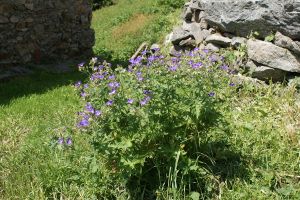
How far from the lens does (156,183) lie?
14.0ft

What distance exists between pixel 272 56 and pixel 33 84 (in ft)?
16.0

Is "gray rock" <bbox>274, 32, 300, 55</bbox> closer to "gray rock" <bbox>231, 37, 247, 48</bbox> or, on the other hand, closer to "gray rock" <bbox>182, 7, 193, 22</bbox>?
"gray rock" <bbox>231, 37, 247, 48</bbox>

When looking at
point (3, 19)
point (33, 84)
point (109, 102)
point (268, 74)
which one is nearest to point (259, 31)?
point (268, 74)

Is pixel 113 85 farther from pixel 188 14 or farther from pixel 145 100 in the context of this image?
pixel 188 14

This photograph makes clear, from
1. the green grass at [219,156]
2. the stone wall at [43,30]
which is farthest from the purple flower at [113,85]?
the stone wall at [43,30]

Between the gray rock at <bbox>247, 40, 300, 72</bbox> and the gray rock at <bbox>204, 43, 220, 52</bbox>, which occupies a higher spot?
the gray rock at <bbox>247, 40, 300, 72</bbox>

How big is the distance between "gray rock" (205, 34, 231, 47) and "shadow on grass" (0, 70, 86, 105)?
2516 mm

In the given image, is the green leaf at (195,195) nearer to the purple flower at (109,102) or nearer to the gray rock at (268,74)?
the purple flower at (109,102)

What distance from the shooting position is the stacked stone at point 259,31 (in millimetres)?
6195

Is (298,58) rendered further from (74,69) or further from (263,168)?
(74,69)

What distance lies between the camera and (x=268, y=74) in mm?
6414

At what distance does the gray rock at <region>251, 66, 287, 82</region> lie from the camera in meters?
6.34

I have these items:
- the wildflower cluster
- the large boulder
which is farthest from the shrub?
the large boulder

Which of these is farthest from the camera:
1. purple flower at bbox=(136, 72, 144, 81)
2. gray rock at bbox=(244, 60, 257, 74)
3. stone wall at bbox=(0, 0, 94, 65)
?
stone wall at bbox=(0, 0, 94, 65)
